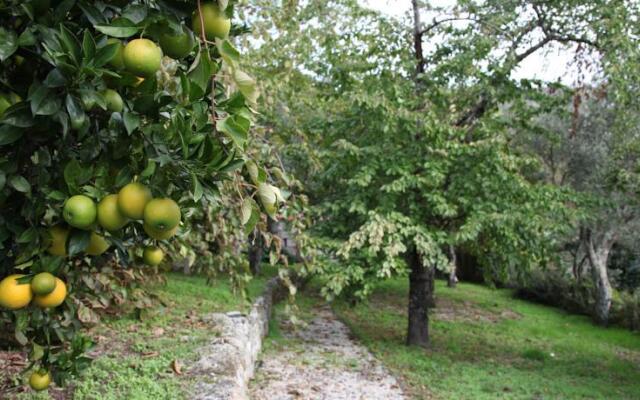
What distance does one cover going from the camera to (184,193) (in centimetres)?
123

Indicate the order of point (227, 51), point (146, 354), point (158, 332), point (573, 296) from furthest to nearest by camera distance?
point (573, 296) → point (158, 332) → point (146, 354) → point (227, 51)

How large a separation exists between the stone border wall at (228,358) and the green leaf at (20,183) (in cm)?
280

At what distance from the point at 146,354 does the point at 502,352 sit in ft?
20.5

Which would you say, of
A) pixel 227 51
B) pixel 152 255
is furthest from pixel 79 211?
pixel 152 255

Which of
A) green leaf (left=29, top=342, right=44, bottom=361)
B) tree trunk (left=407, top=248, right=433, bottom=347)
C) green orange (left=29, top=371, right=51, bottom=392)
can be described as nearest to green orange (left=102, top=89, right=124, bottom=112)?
green leaf (left=29, top=342, right=44, bottom=361)

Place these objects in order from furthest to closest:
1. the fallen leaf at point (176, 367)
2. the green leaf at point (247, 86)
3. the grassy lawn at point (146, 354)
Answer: the fallen leaf at point (176, 367), the grassy lawn at point (146, 354), the green leaf at point (247, 86)

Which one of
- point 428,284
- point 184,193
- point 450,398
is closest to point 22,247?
point 184,193

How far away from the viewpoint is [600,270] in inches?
460

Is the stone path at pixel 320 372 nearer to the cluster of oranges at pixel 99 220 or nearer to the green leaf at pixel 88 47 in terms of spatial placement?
the cluster of oranges at pixel 99 220

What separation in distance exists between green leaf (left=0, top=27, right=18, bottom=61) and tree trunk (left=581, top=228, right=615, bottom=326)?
40.5 feet

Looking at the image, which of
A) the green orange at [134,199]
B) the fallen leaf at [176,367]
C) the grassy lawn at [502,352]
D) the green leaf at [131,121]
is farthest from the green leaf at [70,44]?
the grassy lawn at [502,352]

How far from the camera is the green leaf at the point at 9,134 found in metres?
1.02

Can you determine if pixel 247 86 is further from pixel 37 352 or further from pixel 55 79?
pixel 37 352

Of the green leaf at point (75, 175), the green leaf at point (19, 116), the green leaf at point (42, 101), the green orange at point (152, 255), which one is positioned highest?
the green leaf at point (42, 101)
